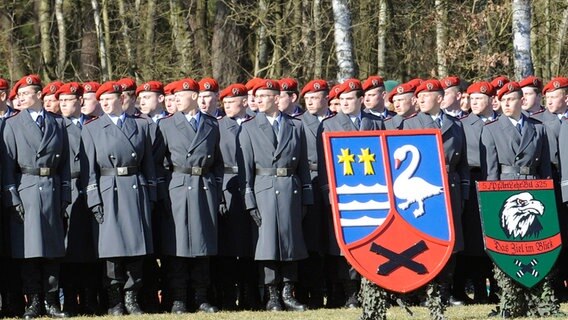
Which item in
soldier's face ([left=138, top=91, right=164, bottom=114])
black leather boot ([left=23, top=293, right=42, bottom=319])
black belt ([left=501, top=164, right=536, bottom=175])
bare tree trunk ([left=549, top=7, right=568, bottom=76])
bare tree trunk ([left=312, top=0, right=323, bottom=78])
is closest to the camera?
black leather boot ([left=23, top=293, right=42, bottom=319])

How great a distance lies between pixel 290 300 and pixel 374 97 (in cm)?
236

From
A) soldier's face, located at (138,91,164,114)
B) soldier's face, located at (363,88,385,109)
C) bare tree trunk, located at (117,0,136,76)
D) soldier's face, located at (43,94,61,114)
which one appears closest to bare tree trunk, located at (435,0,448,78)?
bare tree trunk, located at (117,0,136,76)

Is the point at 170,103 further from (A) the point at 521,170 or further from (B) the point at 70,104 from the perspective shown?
(A) the point at 521,170

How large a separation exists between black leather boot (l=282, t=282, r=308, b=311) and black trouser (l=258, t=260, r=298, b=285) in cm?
7

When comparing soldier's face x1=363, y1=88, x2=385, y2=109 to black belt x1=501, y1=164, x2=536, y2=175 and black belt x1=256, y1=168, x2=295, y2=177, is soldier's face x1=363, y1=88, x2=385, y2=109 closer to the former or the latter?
black belt x1=256, y1=168, x2=295, y2=177

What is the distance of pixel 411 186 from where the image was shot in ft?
32.9

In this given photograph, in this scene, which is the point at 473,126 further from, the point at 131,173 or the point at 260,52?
the point at 260,52

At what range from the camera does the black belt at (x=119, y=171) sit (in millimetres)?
12531

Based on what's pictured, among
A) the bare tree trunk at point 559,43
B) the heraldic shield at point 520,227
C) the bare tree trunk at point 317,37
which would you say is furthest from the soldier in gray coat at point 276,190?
the bare tree trunk at point 559,43

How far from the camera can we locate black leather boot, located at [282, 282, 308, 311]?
12.8m

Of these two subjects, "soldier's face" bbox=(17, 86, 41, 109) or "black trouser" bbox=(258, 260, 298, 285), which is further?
"black trouser" bbox=(258, 260, 298, 285)

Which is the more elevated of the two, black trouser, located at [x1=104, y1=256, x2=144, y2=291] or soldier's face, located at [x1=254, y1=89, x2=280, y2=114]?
soldier's face, located at [x1=254, y1=89, x2=280, y2=114]

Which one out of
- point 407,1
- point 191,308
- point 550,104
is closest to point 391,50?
point 407,1

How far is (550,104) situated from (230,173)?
3388 mm
